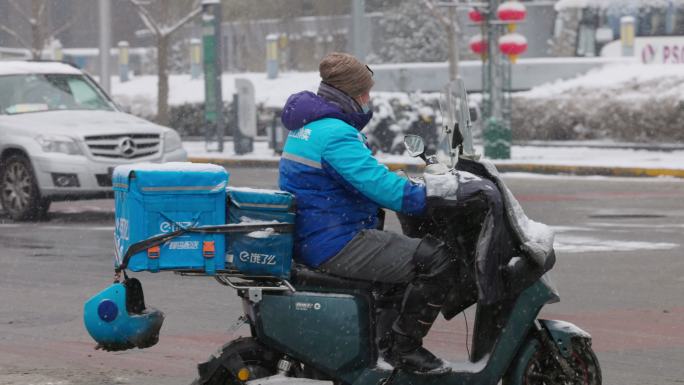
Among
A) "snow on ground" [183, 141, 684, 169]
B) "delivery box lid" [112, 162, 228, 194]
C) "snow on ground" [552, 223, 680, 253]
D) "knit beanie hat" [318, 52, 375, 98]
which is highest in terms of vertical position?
"knit beanie hat" [318, 52, 375, 98]

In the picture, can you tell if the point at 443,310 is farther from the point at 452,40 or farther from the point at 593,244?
the point at 452,40

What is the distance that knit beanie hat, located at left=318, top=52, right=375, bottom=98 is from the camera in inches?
234

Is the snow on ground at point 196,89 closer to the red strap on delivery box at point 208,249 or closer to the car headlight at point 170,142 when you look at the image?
the car headlight at point 170,142

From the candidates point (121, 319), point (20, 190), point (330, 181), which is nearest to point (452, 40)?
point (20, 190)

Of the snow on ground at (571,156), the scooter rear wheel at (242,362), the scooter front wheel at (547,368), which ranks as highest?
the scooter rear wheel at (242,362)

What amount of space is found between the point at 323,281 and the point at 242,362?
461 millimetres

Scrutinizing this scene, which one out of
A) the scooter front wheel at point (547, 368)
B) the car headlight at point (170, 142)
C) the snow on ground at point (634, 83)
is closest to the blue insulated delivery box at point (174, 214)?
the scooter front wheel at point (547, 368)

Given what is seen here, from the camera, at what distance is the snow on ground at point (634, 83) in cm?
3081

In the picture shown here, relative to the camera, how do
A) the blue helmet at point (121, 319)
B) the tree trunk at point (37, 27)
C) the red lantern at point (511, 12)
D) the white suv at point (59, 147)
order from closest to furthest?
the blue helmet at point (121, 319) < the white suv at point (59, 147) < the red lantern at point (511, 12) < the tree trunk at point (37, 27)

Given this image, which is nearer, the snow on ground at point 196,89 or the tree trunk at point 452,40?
the tree trunk at point 452,40

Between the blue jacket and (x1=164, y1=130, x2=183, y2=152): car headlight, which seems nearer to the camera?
the blue jacket

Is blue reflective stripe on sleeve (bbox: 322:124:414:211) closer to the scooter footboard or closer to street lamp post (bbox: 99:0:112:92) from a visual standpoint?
the scooter footboard

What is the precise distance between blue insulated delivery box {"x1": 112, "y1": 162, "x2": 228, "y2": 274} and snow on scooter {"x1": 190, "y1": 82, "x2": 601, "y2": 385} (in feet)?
0.57

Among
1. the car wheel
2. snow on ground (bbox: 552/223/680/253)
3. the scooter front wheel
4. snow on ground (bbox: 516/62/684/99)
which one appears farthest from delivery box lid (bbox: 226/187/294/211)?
snow on ground (bbox: 516/62/684/99)
